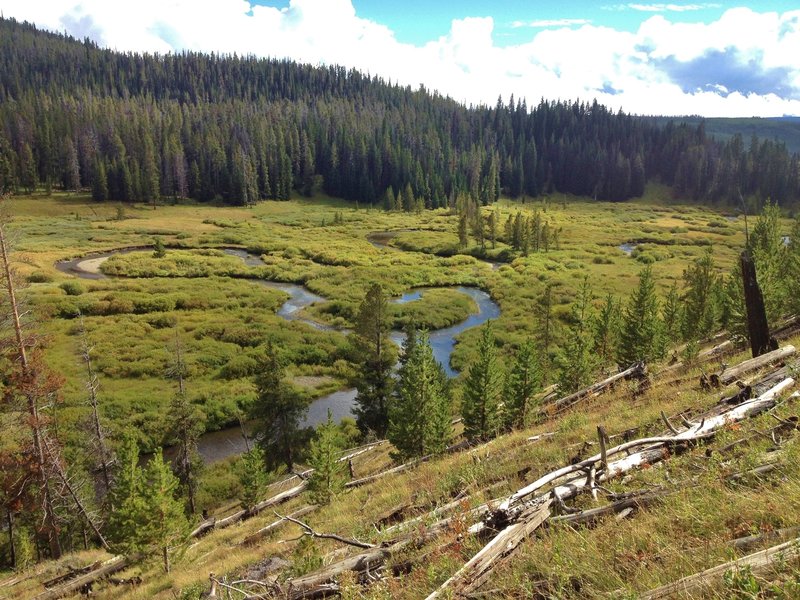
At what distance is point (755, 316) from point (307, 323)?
155 feet

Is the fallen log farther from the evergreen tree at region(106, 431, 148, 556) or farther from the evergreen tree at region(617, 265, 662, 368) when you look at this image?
the evergreen tree at region(617, 265, 662, 368)

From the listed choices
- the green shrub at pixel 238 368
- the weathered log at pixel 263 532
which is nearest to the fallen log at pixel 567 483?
the weathered log at pixel 263 532

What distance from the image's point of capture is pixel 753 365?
14.3 m

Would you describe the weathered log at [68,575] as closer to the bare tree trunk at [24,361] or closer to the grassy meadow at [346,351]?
the grassy meadow at [346,351]

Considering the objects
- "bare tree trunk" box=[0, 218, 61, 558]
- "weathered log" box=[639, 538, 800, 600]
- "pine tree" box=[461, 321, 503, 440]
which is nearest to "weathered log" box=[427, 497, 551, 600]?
"weathered log" box=[639, 538, 800, 600]

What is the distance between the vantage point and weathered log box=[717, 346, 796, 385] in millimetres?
13948

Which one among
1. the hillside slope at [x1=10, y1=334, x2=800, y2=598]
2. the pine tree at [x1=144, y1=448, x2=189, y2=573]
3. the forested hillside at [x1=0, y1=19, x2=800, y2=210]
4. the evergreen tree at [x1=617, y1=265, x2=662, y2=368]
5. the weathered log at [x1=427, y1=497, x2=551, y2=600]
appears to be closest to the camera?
the hillside slope at [x1=10, y1=334, x2=800, y2=598]

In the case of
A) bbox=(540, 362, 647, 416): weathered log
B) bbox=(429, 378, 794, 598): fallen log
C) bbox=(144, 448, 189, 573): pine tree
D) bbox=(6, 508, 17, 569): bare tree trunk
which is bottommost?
bbox=(6, 508, 17, 569): bare tree trunk

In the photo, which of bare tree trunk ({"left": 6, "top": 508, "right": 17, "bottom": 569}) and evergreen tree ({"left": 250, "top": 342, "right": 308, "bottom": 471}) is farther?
evergreen tree ({"left": 250, "top": 342, "right": 308, "bottom": 471})

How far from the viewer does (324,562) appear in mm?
8289

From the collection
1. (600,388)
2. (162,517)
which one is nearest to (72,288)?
(162,517)

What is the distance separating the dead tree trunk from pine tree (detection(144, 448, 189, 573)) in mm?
22294

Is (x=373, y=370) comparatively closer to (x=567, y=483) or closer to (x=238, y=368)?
(x=238, y=368)

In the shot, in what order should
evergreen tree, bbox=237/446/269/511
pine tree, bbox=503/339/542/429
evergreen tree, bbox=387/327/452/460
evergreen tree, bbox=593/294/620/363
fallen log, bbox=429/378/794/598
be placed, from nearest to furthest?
fallen log, bbox=429/378/794/598 → evergreen tree, bbox=237/446/269/511 → evergreen tree, bbox=387/327/452/460 → pine tree, bbox=503/339/542/429 → evergreen tree, bbox=593/294/620/363
